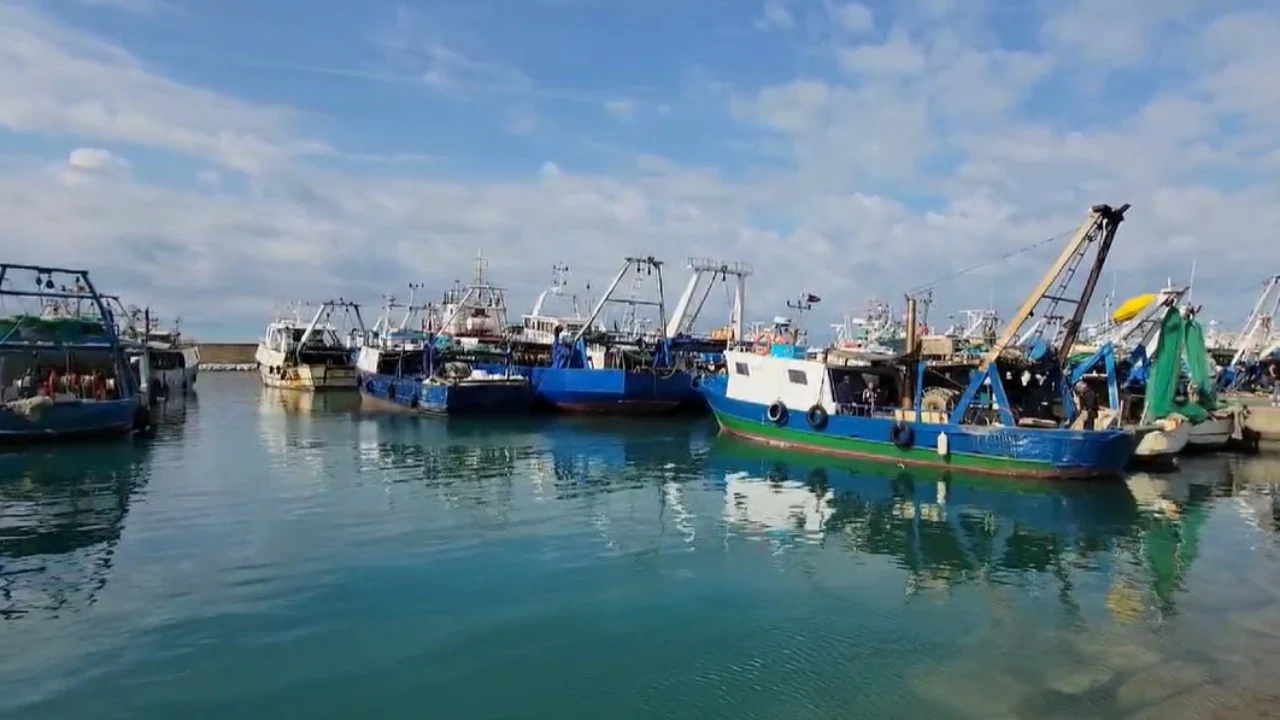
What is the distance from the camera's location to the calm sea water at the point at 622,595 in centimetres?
919

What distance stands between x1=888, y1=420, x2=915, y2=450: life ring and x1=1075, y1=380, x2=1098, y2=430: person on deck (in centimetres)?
489

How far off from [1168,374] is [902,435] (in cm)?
892

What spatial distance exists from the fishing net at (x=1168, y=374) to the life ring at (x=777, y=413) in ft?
38.3

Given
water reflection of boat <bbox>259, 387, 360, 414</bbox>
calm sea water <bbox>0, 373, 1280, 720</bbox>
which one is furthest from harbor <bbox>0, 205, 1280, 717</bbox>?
water reflection of boat <bbox>259, 387, 360, 414</bbox>

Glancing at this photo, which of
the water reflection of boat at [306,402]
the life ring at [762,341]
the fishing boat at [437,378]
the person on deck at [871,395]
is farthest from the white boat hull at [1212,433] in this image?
the water reflection of boat at [306,402]

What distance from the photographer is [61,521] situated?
16891 millimetres

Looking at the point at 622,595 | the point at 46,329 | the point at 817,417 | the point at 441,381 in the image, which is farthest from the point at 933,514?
the point at 441,381

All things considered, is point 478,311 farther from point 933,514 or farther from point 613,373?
point 933,514

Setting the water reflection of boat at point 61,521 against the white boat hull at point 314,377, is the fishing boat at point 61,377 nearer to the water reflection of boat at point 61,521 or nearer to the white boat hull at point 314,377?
the water reflection of boat at point 61,521

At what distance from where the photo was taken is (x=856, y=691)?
936 centimetres

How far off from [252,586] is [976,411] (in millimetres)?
21155

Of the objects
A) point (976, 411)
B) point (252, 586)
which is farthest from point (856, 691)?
point (976, 411)

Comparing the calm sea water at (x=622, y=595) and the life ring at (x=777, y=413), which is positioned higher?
the life ring at (x=777, y=413)

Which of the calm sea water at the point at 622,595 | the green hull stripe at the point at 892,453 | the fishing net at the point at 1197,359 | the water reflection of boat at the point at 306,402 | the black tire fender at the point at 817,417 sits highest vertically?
the fishing net at the point at 1197,359
